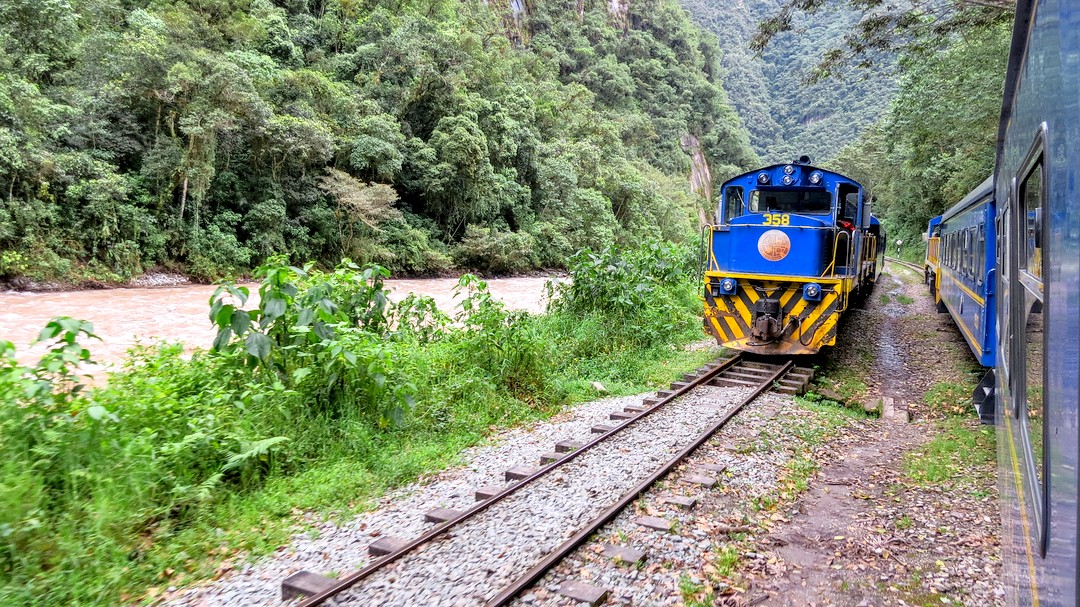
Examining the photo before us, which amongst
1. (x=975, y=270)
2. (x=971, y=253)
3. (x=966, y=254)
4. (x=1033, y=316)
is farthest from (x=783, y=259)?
(x=1033, y=316)

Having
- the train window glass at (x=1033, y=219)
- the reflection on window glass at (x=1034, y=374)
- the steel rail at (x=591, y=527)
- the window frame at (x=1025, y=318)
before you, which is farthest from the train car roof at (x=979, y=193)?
the reflection on window glass at (x=1034, y=374)

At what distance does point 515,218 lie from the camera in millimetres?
33344

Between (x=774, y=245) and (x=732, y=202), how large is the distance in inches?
55.9

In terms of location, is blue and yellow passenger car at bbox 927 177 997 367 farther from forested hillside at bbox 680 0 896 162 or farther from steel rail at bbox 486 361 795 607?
forested hillside at bbox 680 0 896 162

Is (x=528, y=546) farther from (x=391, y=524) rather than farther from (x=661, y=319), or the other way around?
(x=661, y=319)

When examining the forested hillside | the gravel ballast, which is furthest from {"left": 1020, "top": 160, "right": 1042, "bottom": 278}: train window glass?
the forested hillside

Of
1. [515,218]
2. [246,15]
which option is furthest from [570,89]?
[246,15]

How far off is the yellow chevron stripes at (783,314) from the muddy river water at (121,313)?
3.87 metres

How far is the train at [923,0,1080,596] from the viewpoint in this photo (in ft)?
4.16

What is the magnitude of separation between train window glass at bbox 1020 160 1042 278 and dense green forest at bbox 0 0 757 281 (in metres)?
17.0

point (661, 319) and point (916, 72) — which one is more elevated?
point (916, 72)

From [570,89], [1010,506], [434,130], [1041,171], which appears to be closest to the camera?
[1041,171]

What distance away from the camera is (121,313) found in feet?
50.8

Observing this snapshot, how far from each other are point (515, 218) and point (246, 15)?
1567cm
